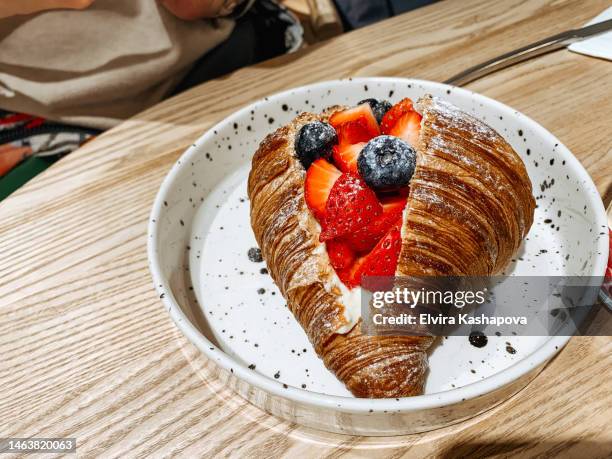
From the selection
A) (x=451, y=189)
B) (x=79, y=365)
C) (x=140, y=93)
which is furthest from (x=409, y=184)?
(x=140, y=93)

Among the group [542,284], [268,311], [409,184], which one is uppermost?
Result: [409,184]

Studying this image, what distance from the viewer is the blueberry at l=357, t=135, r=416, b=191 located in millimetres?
838

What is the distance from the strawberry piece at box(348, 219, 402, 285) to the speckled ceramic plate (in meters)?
0.19

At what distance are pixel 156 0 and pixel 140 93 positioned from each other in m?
0.30

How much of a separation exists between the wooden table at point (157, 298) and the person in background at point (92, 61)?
24 cm

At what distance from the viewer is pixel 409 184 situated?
859 millimetres

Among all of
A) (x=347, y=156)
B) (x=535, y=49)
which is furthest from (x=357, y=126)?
(x=535, y=49)

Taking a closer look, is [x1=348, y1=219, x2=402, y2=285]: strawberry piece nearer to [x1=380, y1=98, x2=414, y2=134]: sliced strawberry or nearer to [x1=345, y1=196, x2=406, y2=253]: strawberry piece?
[x1=345, y1=196, x2=406, y2=253]: strawberry piece

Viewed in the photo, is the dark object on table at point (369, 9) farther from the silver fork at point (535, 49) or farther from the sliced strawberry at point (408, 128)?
the sliced strawberry at point (408, 128)

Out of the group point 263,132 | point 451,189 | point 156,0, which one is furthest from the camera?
point 156,0

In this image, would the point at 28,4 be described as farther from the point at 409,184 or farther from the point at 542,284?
the point at 542,284

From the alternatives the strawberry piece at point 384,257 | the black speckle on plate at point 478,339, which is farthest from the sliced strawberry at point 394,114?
the black speckle on plate at point 478,339

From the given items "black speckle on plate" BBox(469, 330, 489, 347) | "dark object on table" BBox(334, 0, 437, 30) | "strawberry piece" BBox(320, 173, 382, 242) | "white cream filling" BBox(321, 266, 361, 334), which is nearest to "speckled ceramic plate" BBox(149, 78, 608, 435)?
"black speckle on plate" BBox(469, 330, 489, 347)

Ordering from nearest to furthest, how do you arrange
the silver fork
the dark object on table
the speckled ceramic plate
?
the speckled ceramic plate, the silver fork, the dark object on table
